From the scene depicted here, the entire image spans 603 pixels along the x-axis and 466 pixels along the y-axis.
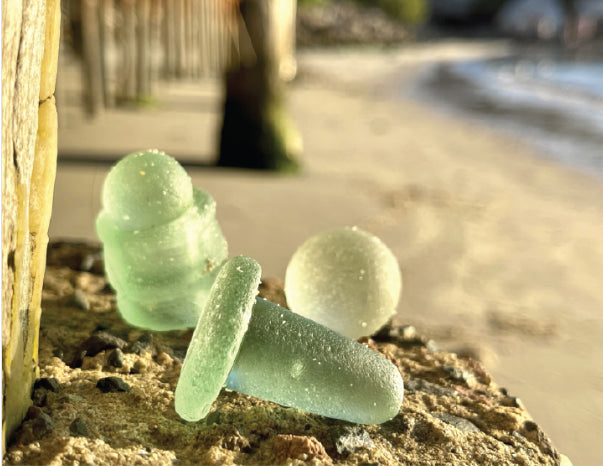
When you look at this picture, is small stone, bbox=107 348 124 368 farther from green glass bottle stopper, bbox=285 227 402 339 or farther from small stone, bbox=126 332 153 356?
green glass bottle stopper, bbox=285 227 402 339

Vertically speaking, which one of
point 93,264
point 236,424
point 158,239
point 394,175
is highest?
point 158,239

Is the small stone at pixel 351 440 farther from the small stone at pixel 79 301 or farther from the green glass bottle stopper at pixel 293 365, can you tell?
the small stone at pixel 79 301

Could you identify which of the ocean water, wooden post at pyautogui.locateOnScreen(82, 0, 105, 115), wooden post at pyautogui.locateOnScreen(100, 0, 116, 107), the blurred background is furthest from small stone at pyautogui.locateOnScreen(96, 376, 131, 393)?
the ocean water

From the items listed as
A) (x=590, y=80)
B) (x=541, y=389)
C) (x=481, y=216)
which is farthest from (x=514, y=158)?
(x=590, y=80)

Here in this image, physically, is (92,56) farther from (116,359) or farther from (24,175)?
(24,175)

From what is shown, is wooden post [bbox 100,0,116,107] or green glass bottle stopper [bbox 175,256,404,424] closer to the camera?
green glass bottle stopper [bbox 175,256,404,424]

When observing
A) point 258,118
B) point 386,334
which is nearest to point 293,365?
point 386,334

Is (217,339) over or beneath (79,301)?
over

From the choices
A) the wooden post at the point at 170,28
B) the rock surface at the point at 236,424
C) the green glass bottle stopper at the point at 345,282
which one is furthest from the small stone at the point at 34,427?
the wooden post at the point at 170,28
